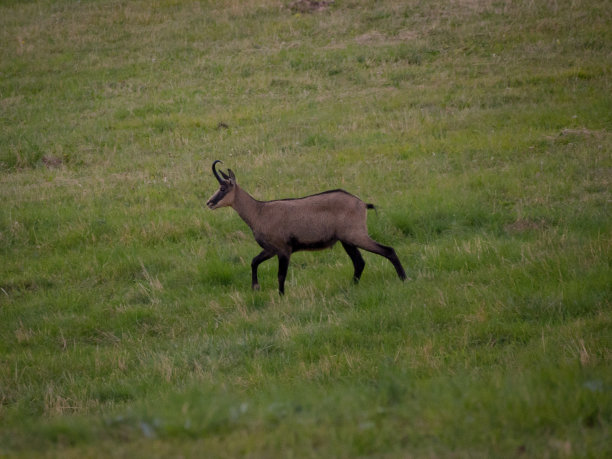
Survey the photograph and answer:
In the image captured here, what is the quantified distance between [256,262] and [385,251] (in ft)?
6.14

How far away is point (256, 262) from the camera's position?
9.92 metres

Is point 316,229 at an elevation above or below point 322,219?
below

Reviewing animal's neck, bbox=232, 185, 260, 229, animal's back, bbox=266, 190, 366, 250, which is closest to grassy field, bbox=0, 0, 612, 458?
animal's back, bbox=266, 190, 366, 250

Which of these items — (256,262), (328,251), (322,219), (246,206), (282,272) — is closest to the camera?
(322,219)

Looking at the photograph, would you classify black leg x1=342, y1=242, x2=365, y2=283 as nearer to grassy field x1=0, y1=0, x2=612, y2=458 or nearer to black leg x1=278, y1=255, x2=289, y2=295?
grassy field x1=0, y1=0, x2=612, y2=458

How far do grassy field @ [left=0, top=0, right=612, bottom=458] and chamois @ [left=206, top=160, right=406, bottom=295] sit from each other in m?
0.43

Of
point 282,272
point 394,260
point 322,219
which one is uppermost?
point 322,219

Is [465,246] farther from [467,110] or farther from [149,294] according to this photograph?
[467,110]

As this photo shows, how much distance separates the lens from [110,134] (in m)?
19.3

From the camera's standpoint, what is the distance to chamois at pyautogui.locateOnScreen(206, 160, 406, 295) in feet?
30.9

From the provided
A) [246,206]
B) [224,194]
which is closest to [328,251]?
[246,206]

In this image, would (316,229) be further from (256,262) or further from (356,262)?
(256,262)

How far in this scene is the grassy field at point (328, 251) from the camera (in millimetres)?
4867

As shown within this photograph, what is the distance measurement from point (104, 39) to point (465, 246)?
2399cm
